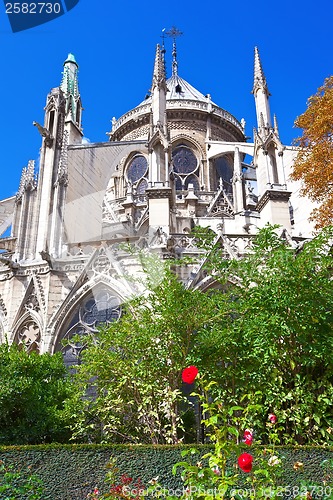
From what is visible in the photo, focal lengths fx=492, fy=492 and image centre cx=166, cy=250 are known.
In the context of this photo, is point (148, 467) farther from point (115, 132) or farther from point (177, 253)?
point (115, 132)

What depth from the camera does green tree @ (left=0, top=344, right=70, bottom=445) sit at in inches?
407

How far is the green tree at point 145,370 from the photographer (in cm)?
1000

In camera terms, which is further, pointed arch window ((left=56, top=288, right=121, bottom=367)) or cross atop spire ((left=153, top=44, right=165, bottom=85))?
cross atop spire ((left=153, top=44, right=165, bottom=85))

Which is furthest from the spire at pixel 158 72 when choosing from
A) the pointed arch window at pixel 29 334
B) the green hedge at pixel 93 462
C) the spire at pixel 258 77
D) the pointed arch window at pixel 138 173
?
the green hedge at pixel 93 462

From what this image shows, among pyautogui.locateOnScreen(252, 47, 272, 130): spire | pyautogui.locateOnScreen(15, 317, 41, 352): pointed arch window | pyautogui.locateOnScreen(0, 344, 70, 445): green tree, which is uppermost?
pyautogui.locateOnScreen(252, 47, 272, 130): spire

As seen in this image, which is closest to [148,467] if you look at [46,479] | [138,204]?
[46,479]

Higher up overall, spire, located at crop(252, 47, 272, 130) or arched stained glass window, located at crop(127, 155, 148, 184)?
arched stained glass window, located at crop(127, 155, 148, 184)

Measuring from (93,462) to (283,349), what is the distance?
13.5ft

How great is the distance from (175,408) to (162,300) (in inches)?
88.5

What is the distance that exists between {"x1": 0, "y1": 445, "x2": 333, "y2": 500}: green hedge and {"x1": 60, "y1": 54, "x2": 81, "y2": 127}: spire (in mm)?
17902

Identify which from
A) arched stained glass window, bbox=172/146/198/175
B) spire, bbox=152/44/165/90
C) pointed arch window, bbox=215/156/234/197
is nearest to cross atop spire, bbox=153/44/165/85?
spire, bbox=152/44/165/90

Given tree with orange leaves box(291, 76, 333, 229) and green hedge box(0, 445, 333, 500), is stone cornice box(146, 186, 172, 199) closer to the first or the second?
tree with orange leaves box(291, 76, 333, 229)

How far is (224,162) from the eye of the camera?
33.6 metres

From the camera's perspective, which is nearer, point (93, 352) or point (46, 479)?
point (46, 479)
